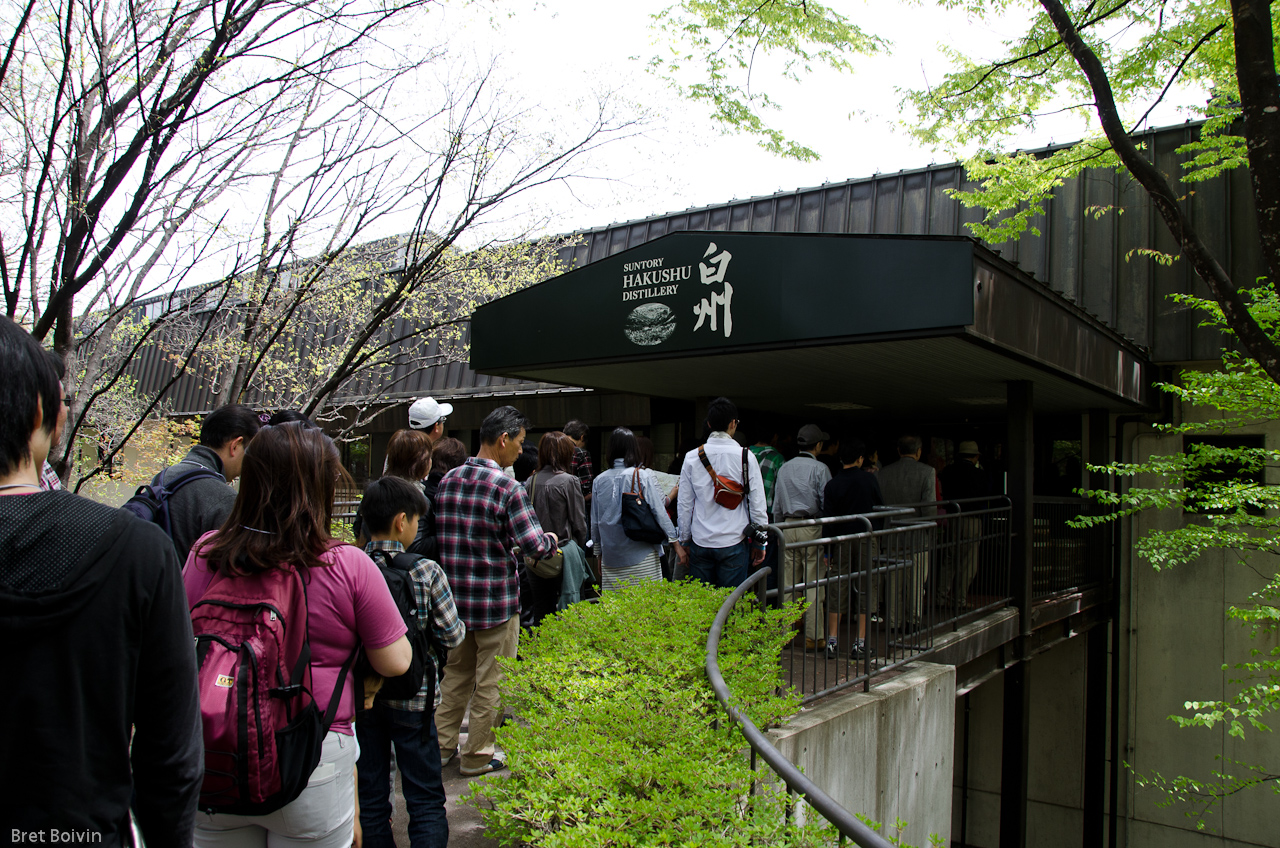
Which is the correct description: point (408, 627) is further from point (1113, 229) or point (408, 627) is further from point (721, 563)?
point (1113, 229)

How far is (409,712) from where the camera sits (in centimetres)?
310

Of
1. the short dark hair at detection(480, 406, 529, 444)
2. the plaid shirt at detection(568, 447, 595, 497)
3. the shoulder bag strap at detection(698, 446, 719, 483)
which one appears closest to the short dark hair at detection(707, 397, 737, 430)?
→ the shoulder bag strap at detection(698, 446, 719, 483)

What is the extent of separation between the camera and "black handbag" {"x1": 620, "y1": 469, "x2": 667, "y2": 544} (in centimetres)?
589

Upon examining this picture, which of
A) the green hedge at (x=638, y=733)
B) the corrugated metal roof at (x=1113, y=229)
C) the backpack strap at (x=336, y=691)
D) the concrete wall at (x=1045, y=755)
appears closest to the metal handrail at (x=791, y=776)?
the green hedge at (x=638, y=733)

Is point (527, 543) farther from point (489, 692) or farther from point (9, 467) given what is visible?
point (9, 467)

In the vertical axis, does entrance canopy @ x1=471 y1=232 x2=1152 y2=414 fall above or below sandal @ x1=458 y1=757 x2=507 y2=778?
above

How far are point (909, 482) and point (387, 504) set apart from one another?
228 inches

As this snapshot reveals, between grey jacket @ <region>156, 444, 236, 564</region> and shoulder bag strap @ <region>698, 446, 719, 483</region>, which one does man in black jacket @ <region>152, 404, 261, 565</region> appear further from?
shoulder bag strap @ <region>698, 446, 719, 483</region>

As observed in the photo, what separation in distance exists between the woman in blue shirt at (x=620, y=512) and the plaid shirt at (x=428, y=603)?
2.81 m

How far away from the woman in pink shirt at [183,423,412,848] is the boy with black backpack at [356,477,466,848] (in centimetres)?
58

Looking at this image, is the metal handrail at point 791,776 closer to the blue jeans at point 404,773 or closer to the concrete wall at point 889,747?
the concrete wall at point 889,747

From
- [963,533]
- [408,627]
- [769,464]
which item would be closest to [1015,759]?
[963,533]

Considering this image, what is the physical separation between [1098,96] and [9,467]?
726 cm

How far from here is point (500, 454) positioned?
4691 millimetres
